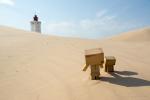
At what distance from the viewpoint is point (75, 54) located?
354 inches

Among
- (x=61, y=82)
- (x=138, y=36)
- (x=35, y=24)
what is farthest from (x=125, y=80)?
(x=35, y=24)

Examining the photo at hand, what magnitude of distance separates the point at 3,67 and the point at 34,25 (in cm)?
3346

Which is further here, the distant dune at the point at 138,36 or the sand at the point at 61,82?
the distant dune at the point at 138,36

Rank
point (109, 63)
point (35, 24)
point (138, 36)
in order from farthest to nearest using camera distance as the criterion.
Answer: point (35, 24)
point (138, 36)
point (109, 63)

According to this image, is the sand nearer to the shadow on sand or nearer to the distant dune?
the shadow on sand

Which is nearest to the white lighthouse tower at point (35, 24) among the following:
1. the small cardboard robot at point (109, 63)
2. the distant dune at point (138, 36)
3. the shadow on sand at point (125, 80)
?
the distant dune at point (138, 36)

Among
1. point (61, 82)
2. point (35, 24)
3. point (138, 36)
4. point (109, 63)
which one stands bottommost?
point (61, 82)

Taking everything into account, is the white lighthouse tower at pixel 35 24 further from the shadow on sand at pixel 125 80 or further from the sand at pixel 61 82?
the shadow on sand at pixel 125 80

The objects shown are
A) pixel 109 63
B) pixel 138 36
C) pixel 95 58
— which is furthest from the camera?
pixel 138 36

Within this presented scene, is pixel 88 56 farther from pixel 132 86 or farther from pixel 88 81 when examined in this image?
pixel 132 86

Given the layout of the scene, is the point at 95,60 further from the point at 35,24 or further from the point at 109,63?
the point at 35,24

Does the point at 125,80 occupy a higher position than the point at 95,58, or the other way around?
the point at 95,58

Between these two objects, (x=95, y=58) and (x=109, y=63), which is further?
(x=109, y=63)

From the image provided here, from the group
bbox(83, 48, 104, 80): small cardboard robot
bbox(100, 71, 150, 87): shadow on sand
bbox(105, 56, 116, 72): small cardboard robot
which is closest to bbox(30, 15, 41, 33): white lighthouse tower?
bbox(105, 56, 116, 72): small cardboard robot
